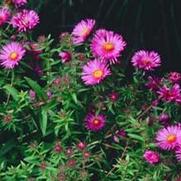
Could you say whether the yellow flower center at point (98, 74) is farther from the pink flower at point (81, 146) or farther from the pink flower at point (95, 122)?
the pink flower at point (81, 146)

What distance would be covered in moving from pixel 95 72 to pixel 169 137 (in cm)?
43

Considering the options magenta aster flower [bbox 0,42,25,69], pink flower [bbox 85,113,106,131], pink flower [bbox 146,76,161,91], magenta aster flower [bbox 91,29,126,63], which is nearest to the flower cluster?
magenta aster flower [bbox 0,42,25,69]

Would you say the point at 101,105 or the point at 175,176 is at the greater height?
the point at 101,105

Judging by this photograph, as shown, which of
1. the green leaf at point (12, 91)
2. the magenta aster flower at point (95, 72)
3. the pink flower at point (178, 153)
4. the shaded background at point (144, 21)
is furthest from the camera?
the shaded background at point (144, 21)

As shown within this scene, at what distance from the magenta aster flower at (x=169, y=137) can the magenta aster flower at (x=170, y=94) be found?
131 millimetres

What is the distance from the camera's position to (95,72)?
3240mm

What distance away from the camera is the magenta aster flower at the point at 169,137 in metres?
3.17

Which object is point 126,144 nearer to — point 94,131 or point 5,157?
point 94,131

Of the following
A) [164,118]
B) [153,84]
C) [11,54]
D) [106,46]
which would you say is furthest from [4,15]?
[164,118]

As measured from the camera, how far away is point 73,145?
331 centimetres

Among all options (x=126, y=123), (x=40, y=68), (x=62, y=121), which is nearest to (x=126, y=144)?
(x=126, y=123)

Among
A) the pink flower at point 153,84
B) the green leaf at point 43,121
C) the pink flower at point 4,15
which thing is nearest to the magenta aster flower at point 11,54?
the pink flower at point 4,15

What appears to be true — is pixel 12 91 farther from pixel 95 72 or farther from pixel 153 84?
pixel 153 84

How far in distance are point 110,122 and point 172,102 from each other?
0.97 feet
